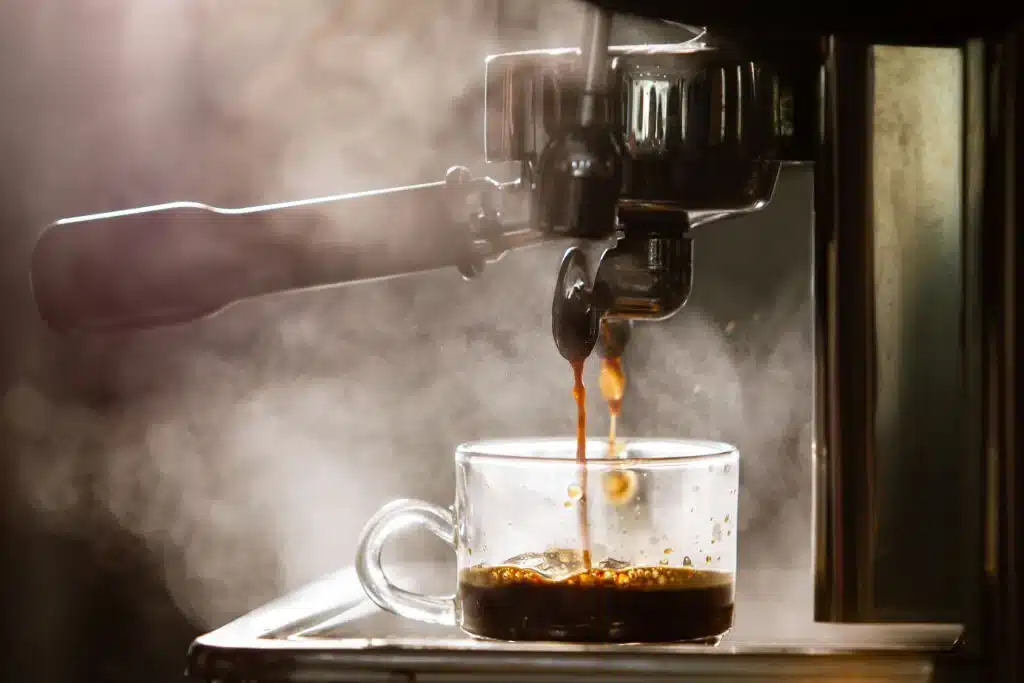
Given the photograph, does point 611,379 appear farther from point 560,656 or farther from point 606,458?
point 560,656

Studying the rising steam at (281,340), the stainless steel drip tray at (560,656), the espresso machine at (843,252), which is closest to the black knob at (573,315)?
the espresso machine at (843,252)

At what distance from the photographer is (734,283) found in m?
0.74

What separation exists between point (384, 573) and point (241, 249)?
13 cm

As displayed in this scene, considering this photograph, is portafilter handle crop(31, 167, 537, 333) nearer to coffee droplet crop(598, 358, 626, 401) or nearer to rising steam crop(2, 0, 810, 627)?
coffee droplet crop(598, 358, 626, 401)

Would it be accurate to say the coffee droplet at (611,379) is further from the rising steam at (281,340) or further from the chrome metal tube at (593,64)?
the rising steam at (281,340)

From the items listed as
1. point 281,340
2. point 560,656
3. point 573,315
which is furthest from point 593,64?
point 281,340

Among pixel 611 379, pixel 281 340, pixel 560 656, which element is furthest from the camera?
pixel 281 340

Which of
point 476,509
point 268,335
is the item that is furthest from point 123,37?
point 476,509

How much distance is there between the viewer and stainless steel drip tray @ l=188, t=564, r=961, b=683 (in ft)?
1.25

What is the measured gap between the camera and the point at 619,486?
0.44 metres

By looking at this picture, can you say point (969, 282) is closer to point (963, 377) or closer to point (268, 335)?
point (963, 377)

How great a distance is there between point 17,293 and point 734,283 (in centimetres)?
49

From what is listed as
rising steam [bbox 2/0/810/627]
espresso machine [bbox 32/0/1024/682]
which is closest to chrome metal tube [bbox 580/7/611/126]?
espresso machine [bbox 32/0/1024/682]

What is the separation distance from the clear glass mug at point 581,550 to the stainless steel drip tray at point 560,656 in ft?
0.06
